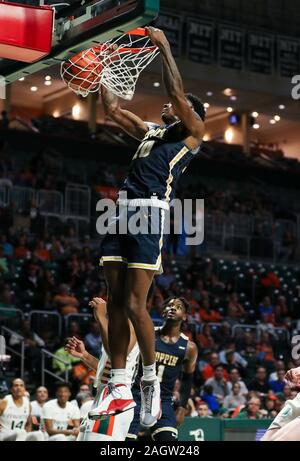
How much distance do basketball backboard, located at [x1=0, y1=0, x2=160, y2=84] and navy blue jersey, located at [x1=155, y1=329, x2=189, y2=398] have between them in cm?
391

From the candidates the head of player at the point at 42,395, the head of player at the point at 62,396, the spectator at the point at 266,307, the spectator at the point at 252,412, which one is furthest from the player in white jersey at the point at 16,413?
the spectator at the point at 266,307

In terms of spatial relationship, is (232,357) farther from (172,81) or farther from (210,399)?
(172,81)

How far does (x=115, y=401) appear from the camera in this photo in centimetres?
642

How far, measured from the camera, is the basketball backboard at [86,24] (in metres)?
6.49

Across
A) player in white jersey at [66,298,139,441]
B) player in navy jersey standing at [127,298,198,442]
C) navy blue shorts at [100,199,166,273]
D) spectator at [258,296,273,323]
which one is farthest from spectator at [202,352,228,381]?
navy blue shorts at [100,199,166,273]

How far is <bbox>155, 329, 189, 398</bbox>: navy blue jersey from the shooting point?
10.2 m

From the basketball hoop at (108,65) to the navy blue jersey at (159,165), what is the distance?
27.1 inches

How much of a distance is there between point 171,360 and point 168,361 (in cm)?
4

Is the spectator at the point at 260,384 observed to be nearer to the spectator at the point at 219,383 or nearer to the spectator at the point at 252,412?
the spectator at the point at 219,383

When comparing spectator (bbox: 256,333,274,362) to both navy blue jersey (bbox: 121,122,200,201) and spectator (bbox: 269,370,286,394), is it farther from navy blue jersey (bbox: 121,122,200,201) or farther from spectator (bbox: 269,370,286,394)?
navy blue jersey (bbox: 121,122,200,201)
